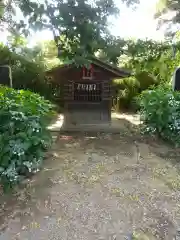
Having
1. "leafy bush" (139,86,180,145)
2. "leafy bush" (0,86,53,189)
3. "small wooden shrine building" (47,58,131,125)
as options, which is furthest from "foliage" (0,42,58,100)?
"leafy bush" (0,86,53,189)

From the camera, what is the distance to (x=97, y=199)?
13.7ft

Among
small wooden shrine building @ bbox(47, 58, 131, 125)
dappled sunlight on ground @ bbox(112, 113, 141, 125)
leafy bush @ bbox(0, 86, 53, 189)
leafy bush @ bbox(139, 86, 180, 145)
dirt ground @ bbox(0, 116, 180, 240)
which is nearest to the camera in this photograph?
dirt ground @ bbox(0, 116, 180, 240)

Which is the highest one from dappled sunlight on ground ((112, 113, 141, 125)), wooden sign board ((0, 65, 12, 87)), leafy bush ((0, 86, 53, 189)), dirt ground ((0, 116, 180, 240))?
wooden sign board ((0, 65, 12, 87))

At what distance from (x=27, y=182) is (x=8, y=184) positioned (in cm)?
79

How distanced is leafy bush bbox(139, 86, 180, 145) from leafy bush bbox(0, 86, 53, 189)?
3628mm

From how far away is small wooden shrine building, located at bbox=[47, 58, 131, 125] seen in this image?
10.4 meters

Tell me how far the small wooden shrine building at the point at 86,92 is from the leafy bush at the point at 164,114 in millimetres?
3193

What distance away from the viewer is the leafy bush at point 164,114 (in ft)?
22.5

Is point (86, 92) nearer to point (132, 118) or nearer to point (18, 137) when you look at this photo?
point (132, 118)

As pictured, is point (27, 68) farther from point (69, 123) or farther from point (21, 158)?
point (21, 158)

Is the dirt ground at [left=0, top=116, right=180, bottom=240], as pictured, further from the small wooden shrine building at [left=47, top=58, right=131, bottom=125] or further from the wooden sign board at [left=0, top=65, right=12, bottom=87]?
the small wooden shrine building at [left=47, top=58, right=131, bottom=125]

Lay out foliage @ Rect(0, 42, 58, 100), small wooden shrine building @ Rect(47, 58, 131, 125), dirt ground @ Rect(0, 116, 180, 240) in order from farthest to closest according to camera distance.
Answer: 1. foliage @ Rect(0, 42, 58, 100)
2. small wooden shrine building @ Rect(47, 58, 131, 125)
3. dirt ground @ Rect(0, 116, 180, 240)

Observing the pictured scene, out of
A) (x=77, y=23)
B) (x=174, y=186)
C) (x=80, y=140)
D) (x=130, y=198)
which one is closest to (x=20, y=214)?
(x=130, y=198)

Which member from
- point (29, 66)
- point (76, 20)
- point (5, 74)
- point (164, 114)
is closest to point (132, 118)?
point (164, 114)
